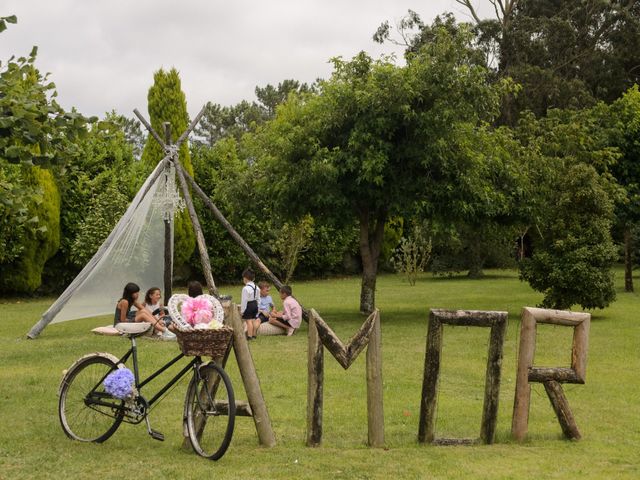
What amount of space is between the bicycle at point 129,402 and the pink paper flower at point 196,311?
329 mm

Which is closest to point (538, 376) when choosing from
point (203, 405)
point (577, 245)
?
point (203, 405)

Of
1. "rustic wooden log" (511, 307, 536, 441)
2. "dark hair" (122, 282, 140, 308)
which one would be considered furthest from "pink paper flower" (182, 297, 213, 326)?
"dark hair" (122, 282, 140, 308)

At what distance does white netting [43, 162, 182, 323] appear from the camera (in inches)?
636

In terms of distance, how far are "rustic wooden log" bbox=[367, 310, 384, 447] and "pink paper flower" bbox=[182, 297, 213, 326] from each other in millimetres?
1573

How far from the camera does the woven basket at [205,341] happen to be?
7262mm

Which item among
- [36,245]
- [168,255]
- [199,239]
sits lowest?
[36,245]

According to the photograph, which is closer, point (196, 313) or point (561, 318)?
point (196, 313)

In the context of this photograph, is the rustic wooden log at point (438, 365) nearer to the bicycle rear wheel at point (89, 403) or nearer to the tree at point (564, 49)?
the bicycle rear wheel at point (89, 403)

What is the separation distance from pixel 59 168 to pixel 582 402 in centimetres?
657

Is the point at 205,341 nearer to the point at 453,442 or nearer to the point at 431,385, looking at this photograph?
the point at 431,385

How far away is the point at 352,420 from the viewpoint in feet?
30.2

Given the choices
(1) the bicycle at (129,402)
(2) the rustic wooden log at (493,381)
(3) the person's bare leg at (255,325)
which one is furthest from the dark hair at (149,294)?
(2) the rustic wooden log at (493,381)

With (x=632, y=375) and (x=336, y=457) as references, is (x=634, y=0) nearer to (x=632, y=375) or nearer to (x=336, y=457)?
(x=632, y=375)

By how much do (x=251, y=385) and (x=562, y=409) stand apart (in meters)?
2.97
